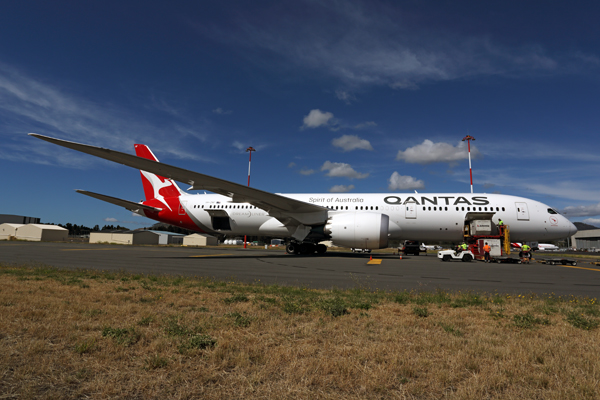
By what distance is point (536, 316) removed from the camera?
16.9 ft

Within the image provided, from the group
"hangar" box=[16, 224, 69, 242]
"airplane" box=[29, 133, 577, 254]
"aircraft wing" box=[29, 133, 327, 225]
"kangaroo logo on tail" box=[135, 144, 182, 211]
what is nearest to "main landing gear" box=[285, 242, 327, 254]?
"airplane" box=[29, 133, 577, 254]

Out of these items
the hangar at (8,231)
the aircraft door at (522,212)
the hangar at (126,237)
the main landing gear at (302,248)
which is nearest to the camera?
the aircraft door at (522,212)

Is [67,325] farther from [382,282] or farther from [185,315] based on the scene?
[382,282]

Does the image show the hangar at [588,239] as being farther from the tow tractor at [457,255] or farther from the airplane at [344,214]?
the tow tractor at [457,255]

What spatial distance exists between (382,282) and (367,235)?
9127mm

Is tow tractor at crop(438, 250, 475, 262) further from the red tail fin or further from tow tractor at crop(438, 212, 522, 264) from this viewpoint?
the red tail fin

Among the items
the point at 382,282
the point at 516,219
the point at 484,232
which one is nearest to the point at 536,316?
the point at 382,282

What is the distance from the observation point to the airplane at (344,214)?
Result: 18.0 meters

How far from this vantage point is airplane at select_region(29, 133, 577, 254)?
59.2ft

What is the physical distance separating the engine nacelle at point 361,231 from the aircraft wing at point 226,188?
4.62 feet

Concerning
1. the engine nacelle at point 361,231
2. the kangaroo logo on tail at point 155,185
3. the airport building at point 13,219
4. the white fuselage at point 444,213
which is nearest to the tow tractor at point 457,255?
the white fuselage at point 444,213

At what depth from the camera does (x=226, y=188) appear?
16844 millimetres

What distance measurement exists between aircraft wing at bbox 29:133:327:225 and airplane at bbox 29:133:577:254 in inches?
2.1

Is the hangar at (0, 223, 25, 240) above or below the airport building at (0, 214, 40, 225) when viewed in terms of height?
below
